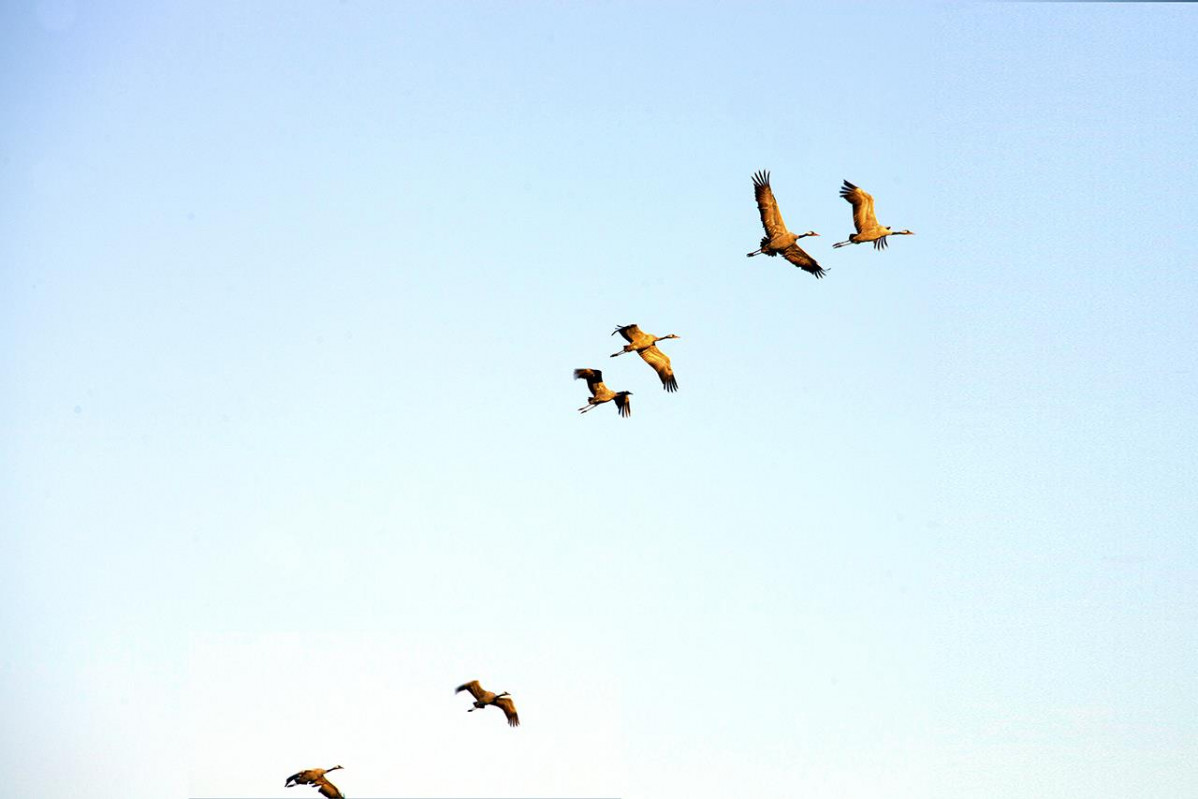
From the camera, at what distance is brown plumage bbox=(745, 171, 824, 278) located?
5588 centimetres

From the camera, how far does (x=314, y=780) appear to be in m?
58.7

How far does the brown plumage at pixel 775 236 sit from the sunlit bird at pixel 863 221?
1065 mm

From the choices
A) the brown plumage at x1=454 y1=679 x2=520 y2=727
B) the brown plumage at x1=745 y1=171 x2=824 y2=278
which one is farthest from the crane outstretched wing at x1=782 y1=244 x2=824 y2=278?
the brown plumage at x1=454 y1=679 x2=520 y2=727

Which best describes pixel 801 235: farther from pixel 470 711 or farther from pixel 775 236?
pixel 470 711

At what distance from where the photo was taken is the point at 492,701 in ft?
199

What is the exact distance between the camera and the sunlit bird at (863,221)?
57531 millimetres

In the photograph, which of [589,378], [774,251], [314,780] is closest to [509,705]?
[314,780]

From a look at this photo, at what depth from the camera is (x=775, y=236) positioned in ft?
185

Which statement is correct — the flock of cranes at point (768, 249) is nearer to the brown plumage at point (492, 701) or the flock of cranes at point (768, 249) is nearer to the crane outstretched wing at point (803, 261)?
the crane outstretched wing at point (803, 261)

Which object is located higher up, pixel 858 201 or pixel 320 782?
pixel 858 201

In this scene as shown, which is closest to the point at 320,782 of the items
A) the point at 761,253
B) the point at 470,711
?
the point at 470,711

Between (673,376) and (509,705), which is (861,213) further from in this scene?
(509,705)

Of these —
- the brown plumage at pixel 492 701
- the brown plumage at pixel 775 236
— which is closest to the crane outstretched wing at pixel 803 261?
the brown plumage at pixel 775 236

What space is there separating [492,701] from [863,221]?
20.0m
